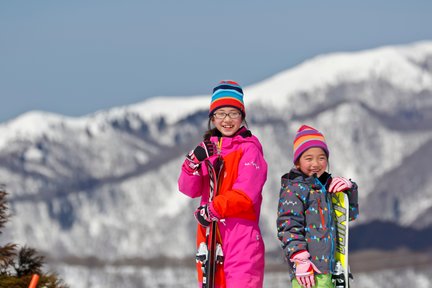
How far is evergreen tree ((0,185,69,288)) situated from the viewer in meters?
8.45

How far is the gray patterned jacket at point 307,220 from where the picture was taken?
8.44 metres

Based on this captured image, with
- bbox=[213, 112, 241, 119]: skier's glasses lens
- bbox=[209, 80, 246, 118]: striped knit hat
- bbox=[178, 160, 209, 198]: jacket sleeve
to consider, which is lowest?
bbox=[178, 160, 209, 198]: jacket sleeve

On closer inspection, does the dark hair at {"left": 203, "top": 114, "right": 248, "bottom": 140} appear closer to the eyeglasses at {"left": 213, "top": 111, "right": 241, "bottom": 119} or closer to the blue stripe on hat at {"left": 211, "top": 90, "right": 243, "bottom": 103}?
the eyeglasses at {"left": 213, "top": 111, "right": 241, "bottom": 119}

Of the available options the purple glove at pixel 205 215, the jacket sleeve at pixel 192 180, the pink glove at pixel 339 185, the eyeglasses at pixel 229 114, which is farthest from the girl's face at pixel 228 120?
the pink glove at pixel 339 185

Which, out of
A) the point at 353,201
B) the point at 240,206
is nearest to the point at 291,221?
the point at 240,206

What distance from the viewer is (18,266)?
29.4 ft

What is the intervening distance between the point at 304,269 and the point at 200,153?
1.48 m

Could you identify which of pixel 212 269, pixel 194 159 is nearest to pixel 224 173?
pixel 194 159

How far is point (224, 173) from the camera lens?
29.8 ft

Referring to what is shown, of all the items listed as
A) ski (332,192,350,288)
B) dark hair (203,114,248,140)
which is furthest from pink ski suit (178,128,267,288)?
ski (332,192,350,288)

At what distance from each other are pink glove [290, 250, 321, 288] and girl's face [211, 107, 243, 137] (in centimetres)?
150

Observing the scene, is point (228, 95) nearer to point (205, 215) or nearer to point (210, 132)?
point (210, 132)

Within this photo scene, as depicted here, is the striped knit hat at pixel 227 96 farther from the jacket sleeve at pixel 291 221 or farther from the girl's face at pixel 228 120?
the jacket sleeve at pixel 291 221

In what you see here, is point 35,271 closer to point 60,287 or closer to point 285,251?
point 60,287
